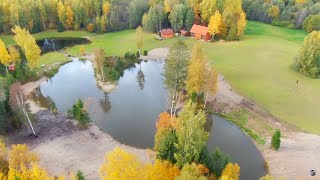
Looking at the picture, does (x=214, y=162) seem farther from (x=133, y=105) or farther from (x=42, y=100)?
(x=42, y=100)

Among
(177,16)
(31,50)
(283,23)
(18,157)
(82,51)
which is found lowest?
(18,157)

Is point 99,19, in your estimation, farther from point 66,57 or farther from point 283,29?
point 283,29

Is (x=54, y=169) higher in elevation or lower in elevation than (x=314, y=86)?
lower

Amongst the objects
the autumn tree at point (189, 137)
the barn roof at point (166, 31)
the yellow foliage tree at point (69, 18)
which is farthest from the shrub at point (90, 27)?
the autumn tree at point (189, 137)

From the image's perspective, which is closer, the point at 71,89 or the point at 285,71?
the point at 71,89

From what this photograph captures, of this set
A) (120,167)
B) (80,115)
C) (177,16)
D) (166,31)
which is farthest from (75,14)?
(120,167)

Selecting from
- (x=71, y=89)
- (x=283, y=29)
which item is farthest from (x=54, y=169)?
(x=283, y=29)

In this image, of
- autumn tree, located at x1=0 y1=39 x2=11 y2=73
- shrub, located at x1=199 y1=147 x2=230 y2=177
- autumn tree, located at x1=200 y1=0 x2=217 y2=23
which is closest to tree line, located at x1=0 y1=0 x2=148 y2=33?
autumn tree, located at x1=200 y1=0 x2=217 y2=23

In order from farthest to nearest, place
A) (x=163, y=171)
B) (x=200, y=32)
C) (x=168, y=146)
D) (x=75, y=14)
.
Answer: (x=75, y=14)
(x=200, y=32)
(x=168, y=146)
(x=163, y=171)
